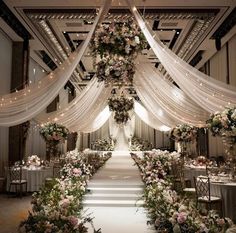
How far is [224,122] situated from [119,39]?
2400 millimetres

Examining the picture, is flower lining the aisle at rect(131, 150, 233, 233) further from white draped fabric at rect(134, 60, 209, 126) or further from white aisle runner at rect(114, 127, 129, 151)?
white aisle runner at rect(114, 127, 129, 151)

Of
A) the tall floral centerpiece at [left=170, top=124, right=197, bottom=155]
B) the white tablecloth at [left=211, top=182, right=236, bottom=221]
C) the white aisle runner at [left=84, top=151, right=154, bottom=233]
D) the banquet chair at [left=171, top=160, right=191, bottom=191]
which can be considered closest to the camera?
the white aisle runner at [left=84, top=151, right=154, bottom=233]

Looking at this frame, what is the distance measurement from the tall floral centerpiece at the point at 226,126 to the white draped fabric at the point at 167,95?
0.97 meters

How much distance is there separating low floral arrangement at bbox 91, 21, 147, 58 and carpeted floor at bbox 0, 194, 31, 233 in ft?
11.2

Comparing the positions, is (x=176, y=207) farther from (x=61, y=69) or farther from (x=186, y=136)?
(x=186, y=136)

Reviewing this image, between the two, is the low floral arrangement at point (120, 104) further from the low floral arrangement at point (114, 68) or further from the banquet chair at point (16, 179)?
the low floral arrangement at point (114, 68)

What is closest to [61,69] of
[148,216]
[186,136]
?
[148,216]

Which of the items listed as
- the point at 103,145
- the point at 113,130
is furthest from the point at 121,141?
the point at 103,145

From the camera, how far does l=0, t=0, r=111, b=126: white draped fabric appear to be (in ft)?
18.6

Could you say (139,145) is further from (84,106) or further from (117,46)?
(117,46)

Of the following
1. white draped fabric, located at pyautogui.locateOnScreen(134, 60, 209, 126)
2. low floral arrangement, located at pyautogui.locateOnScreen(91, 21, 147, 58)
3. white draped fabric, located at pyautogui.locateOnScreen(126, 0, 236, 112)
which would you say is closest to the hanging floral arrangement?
low floral arrangement, located at pyautogui.locateOnScreen(91, 21, 147, 58)

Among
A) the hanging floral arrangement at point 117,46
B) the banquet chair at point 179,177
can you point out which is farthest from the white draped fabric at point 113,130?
the hanging floral arrangement at point 117,46

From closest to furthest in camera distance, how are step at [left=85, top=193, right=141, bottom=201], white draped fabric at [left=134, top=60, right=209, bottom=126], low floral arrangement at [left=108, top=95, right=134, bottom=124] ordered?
1. white draped fabric at [left=134, top=60, right=209, bottom=126]
2. step at [left=85, top=193, right=141, bottom=201]
3. low floral arrangement at [left=108, top=95, right=134, bottom=124]

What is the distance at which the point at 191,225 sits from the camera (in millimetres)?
3922
